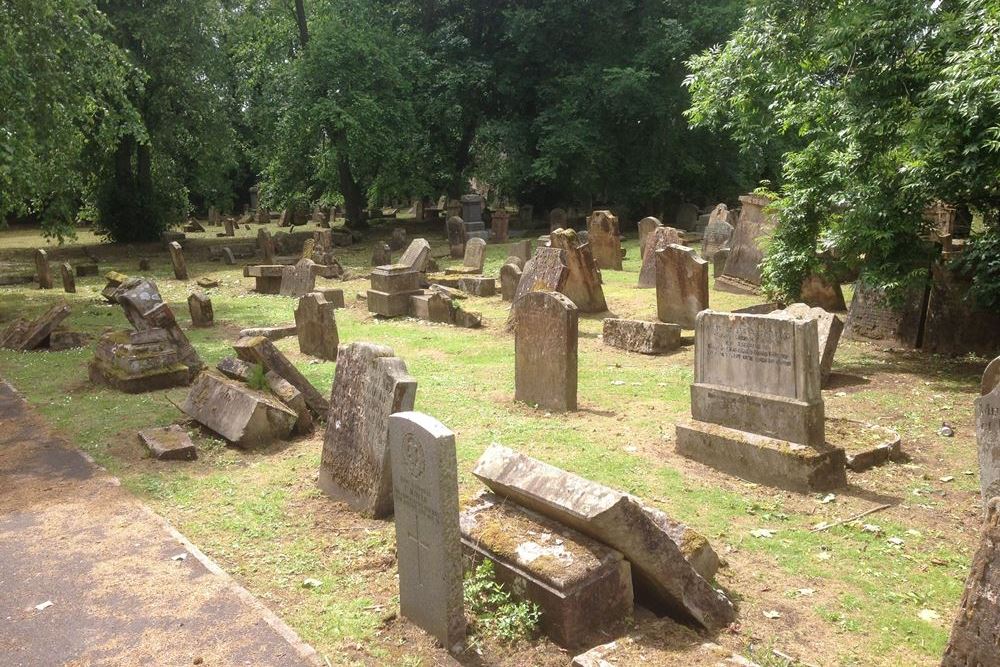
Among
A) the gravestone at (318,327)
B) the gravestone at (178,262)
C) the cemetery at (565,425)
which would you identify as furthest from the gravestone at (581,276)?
the gravestone at (178,262)

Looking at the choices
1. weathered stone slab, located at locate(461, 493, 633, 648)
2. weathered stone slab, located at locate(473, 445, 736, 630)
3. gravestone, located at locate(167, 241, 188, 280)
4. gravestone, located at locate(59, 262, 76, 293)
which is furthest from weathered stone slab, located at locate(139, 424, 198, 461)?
gravestone, located at locate(167, 241, 188, 280)

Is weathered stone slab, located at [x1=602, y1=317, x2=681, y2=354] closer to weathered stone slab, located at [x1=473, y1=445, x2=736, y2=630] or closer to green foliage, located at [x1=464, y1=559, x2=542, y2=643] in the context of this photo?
weathered stone slab, located at [x1=473, y1=445, x2=736, y2=630]

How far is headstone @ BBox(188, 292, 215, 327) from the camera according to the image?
1541cm

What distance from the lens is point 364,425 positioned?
694cm

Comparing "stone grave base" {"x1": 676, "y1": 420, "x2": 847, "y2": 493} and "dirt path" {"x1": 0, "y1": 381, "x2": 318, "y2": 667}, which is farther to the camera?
"stone grave base" {"x1": 676, "y1": 420, "x2": 847, "y2": 493}

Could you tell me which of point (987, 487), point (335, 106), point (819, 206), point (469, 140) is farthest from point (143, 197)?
point (987, 487)

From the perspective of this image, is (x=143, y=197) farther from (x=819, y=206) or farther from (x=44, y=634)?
(x=44, y=634)

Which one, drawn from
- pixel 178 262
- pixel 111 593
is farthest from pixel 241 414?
pixel 178 262

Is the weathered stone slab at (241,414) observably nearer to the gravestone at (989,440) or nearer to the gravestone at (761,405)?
the gravestone at (761,405)

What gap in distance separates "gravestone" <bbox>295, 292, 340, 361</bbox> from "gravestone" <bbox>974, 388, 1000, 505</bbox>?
859 cm

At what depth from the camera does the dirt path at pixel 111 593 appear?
15.9 ft

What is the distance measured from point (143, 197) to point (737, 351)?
26.2 meters

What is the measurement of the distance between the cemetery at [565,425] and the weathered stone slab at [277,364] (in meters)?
0.03

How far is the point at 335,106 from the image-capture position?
27.1 m
